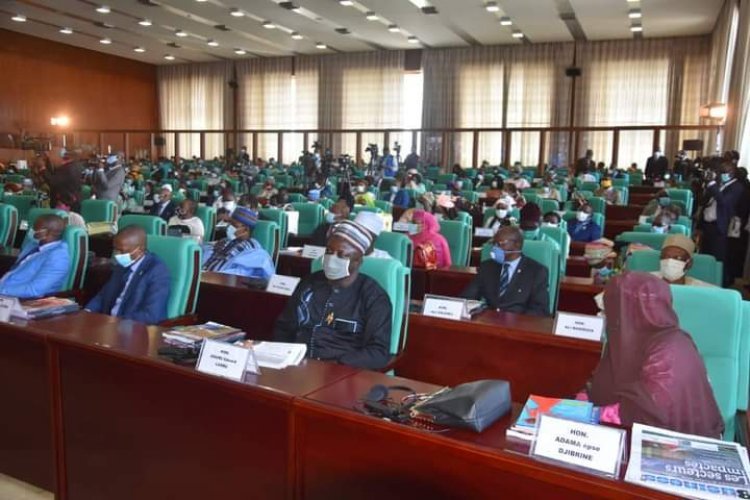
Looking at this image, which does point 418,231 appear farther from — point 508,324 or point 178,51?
point 178,51

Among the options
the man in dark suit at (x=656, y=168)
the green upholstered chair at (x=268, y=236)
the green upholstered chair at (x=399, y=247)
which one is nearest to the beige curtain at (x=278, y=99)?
the man in dark suit at (x=656, y=168)

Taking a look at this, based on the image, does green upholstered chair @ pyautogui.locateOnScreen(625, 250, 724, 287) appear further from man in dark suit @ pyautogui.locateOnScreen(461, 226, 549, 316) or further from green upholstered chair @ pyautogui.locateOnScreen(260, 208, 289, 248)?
green upholstered chair @ pyautogui.locateOnScreen(260, 208, 289, 248)

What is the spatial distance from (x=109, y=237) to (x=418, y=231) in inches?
98.0

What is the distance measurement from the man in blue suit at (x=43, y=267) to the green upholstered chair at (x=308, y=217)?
2991 millimetres

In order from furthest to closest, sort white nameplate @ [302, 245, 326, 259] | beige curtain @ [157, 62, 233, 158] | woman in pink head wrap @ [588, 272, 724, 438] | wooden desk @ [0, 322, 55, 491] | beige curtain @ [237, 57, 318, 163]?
1. beige curtain @ [157, 62, 233, 158]
2. beige curtain @ [237, 57, 318, 163]
3. white nameplate @ [302, 245, 326, 259]
4. wooden desk @ [0, 322, 55, 491]
5. woman in pink head wrap @ [588, 272, 724, 438]

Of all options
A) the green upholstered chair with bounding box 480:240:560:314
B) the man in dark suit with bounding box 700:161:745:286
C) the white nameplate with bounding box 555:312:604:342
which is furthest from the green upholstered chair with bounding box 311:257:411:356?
the man in dark suit with bounding box 700:161:745:286

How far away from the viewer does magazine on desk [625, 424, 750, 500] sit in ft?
4.42

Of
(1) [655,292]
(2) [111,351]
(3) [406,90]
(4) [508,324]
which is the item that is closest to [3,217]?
(2) [111,351]

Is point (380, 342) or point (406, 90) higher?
point (406, 90)

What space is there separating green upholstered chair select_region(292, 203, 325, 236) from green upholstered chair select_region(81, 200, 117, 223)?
5.57ft

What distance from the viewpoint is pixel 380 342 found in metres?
2.70

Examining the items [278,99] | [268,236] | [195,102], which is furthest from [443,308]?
[195,102]

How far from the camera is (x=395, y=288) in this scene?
288cm

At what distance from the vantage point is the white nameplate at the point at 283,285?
3531 mm
